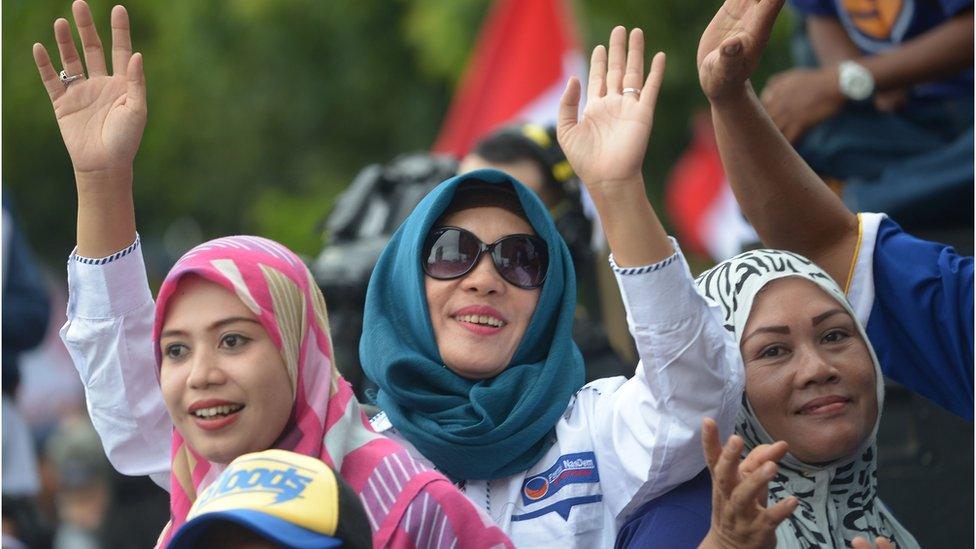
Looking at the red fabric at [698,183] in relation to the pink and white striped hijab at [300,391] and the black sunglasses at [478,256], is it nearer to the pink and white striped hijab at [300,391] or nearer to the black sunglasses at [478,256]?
the black sunglasses at [478,256]

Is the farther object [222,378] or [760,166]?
[760,166]

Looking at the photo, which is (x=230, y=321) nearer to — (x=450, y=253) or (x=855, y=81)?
(x=450, y=253)

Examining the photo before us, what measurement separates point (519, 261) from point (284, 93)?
11226 mm

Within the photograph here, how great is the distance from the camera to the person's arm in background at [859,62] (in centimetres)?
464

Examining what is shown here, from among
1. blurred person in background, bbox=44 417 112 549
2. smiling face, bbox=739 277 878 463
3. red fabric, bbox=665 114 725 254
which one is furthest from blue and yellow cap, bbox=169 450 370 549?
red fabric, bbox=665 114 725 254

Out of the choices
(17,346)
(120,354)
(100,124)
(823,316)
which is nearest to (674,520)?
(823,316)

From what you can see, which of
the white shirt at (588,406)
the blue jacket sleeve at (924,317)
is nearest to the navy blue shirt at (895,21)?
the blue jacket sleeve at (924,317)

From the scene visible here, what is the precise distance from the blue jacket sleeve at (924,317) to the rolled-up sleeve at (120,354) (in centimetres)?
160

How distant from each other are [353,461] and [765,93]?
8.17 ft

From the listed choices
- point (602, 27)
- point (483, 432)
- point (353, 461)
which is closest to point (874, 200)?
point (483, 432)

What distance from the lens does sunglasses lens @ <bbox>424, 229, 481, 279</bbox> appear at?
338 cm

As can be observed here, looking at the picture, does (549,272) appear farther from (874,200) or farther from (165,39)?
(165,39)

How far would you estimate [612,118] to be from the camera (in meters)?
3.17

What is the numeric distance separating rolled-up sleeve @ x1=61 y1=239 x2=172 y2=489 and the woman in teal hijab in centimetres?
48
